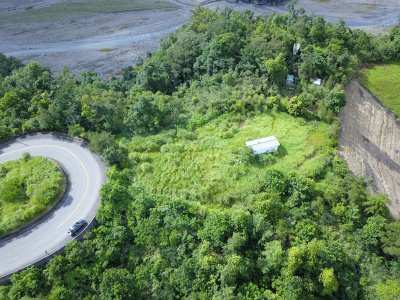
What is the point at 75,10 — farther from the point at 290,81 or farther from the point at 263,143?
the point at 263,143

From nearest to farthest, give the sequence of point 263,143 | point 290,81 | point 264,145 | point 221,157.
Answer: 1. point 264,145
2. point 263,143
3. point 221,157
4. point 290,81

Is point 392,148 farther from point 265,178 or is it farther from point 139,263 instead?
point 139,263

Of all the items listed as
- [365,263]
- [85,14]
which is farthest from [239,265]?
[85,14]

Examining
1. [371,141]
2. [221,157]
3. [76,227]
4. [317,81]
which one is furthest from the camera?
[317,81]

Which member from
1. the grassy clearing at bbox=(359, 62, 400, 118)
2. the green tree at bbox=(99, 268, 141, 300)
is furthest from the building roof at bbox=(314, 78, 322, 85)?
the green tree at bbox=(99, 268, 141, 300)

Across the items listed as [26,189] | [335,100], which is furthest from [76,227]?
[335,100]

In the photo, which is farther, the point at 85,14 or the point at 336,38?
the point at 85,14

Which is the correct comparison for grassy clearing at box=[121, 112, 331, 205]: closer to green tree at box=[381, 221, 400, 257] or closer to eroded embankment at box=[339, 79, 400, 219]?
eroded embankment at box=[339, 79, 400, 219]

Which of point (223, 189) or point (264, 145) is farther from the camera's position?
point (264, 145)
